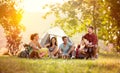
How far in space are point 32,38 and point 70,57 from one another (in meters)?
1.83

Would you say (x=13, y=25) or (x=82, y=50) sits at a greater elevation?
(x=13, y=25)

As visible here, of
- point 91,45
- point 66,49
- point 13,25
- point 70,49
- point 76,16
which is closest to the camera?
point 91,45

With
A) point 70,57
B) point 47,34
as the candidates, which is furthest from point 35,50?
point 47,34

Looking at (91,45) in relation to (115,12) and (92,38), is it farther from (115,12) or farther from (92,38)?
(115,12)

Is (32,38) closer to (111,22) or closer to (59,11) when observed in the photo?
(111,22)

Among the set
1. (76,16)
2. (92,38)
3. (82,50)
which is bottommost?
(82,50)

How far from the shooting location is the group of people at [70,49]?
12.6 m

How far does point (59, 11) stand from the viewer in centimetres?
3155

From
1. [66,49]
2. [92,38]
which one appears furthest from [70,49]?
[92,38]

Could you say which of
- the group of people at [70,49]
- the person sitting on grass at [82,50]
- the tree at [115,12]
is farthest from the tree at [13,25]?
the tree at [115,12]

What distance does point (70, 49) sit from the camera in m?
13.6

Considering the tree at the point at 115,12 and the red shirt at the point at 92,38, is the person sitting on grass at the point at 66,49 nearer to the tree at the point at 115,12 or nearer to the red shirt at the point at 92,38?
the red shirt at the point at 92,38

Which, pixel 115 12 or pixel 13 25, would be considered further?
pixel 13 25

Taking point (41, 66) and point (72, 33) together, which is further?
point (72, 33)
